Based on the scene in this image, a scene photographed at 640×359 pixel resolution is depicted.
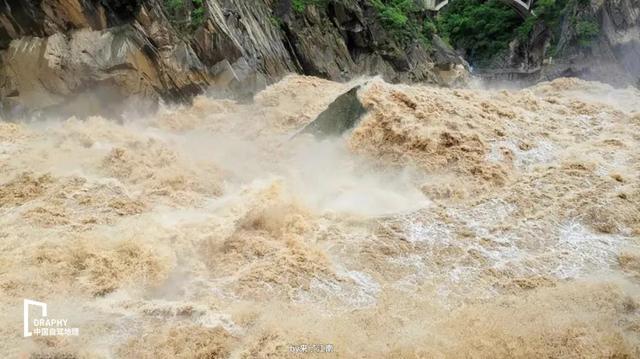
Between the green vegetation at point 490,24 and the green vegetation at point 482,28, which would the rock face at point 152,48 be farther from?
the green vegetation at point 482,28

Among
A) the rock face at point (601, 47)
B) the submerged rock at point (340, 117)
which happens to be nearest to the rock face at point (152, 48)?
the submerged rock at point (340, 117)

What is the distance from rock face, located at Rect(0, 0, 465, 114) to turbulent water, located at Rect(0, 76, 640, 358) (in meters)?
0.99

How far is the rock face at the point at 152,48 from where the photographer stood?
1277 cm

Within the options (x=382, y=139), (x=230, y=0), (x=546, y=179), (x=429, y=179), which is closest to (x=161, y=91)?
(x=230, y=0)

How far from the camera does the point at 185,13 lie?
15.6 m

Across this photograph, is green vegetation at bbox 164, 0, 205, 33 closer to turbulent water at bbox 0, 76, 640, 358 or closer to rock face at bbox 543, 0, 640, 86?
turbulent water at bbox 0, 76, 640, 358

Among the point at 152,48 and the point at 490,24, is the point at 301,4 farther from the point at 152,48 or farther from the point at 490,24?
the point at 490,24

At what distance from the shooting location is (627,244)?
27.5 ft

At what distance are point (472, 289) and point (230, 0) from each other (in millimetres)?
12969

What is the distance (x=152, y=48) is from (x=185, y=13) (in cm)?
195

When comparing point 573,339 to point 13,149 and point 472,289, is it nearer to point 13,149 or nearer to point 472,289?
point 472,289

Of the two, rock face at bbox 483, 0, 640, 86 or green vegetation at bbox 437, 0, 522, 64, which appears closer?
rock face at bbox 483, 0, 640, 86

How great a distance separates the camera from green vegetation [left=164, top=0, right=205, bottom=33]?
50.6ft


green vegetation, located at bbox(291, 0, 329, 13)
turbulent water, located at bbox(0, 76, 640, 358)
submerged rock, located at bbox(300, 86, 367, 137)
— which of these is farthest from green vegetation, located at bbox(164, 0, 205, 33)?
submerged rock, located at bbox(300, 86, 367, 137)
